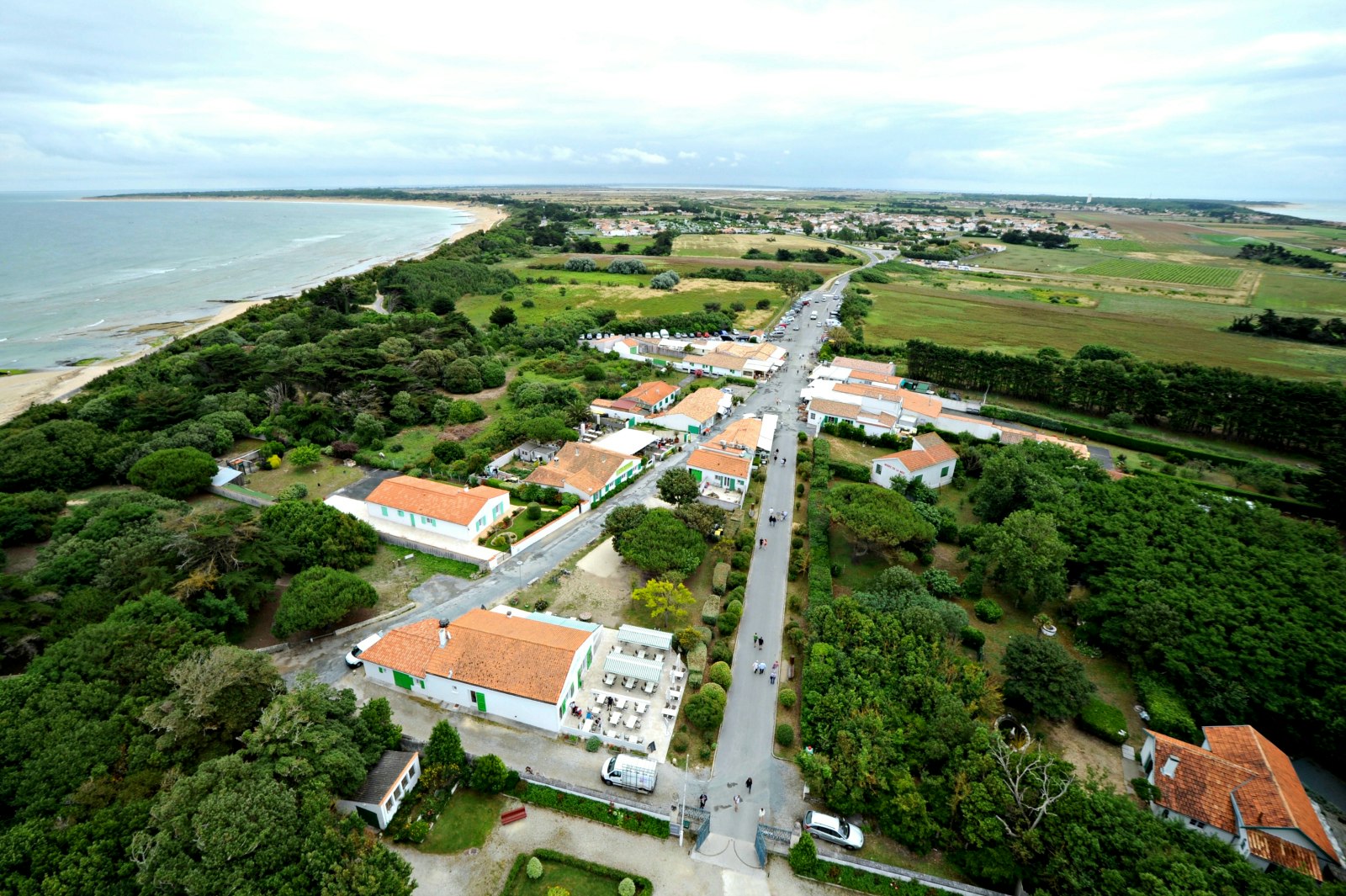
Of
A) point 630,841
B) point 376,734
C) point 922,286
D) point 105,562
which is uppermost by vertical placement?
point 922,286

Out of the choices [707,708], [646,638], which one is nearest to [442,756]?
[646,638]

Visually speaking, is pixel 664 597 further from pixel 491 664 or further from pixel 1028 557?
pixel 1028 557

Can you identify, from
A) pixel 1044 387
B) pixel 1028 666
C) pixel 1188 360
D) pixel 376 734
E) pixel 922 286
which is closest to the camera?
pixel 376 734

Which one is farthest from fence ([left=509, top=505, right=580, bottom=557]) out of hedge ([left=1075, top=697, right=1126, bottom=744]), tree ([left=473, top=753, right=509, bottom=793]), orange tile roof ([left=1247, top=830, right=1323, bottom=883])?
orange tile roof ([left=1247, top=830, right=1323, bottom=883])

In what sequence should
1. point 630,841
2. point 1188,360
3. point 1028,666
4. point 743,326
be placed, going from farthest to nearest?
Result: 1. point 743,326
2. point 1188,360
3. point 1028,666
4. point 630,841

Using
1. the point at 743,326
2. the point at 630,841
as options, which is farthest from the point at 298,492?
the point at 743,326

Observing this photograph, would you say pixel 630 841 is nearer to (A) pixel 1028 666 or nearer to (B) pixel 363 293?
(A) pixel 1028 666

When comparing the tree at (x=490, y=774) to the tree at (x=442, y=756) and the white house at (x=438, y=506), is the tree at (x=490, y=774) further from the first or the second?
the white house at (x=438, y=506)
